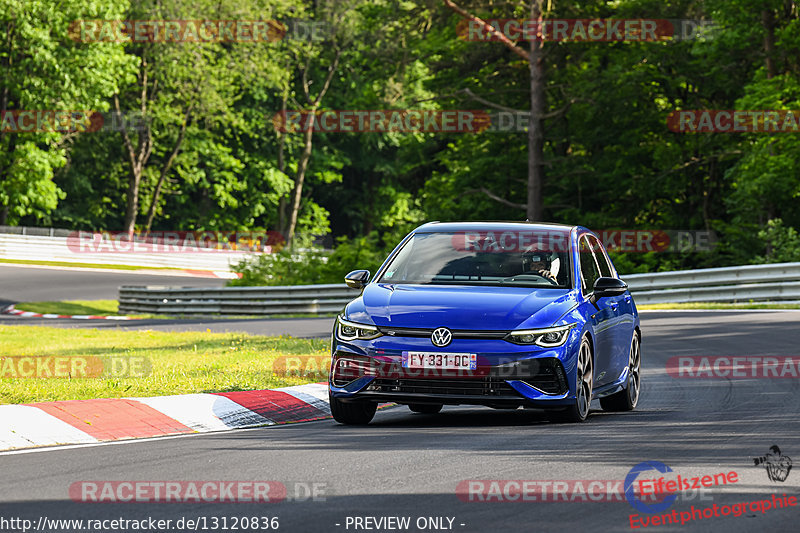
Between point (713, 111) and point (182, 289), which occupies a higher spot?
point (713, 111)

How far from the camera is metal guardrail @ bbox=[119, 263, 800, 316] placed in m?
27.4

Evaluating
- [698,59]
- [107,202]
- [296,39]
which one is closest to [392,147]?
[296,39]

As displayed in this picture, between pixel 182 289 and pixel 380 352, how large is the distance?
26.0 meters

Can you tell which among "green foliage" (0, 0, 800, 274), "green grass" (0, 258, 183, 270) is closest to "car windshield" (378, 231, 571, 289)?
"green foliage" (0, 0, 800, 274)

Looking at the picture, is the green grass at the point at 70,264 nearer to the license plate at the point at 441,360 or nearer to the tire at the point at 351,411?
the tire at the point at 351,411

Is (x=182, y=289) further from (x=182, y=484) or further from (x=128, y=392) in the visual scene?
(x=182, y=484)

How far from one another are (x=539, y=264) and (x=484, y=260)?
0.47m

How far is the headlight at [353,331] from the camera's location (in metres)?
9.62

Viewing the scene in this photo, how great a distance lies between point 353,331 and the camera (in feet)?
32.1

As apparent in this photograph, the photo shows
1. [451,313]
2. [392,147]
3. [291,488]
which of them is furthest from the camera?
[392,147]

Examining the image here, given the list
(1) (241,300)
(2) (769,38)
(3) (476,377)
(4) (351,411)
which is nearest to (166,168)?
(1) (241,300)

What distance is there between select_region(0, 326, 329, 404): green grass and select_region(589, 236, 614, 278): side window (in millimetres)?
3173

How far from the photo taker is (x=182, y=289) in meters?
34.8

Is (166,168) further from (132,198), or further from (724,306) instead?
(724,306)
